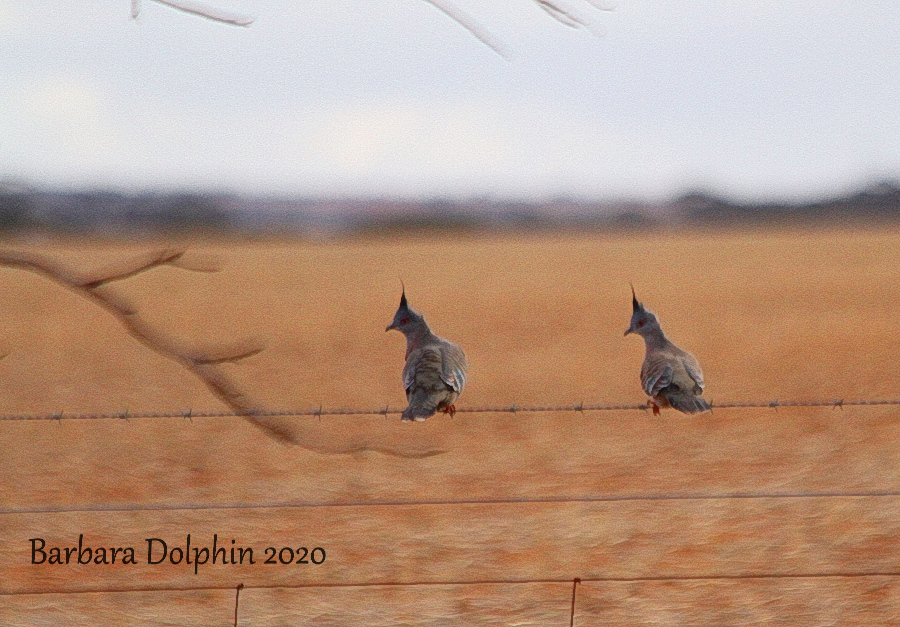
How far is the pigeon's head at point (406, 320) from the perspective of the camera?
759 cm

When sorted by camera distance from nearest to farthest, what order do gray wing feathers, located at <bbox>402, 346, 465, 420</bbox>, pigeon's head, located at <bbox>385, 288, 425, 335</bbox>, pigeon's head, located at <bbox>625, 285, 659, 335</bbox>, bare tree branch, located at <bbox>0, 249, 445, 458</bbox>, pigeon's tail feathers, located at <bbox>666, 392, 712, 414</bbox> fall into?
bare tree branch, located at <bbox>0, 249, 445, 458</bbox>
pigeon's tail feathers, located at <bbox>666, 392, 712, 414</bbox>
gray wing feathers, located at <bbox>402, 346, 465, 420</bbox>
pigeon's head, located at <bbox>625, 285, 659, 335</bbox>
pigeon's head, located at <bbox>385, 288, 425, 335</bbox>

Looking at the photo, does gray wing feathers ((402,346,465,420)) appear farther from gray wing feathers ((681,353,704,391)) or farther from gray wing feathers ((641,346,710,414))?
gray wing feathers ((681,353,704,391))

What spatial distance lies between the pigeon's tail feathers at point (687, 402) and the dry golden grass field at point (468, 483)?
26.1 inches

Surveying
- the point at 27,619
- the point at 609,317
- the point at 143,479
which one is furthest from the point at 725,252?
the point at 27,619

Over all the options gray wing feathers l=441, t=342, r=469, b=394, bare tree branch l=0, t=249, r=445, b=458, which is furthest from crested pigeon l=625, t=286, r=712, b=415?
bare tree branch l=0, t=249, r=445, b=458

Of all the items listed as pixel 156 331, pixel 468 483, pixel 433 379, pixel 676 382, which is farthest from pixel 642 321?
pixel 468 483

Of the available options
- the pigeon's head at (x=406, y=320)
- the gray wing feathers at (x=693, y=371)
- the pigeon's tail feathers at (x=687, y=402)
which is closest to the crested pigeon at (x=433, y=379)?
the pigeon's head at (x=406, y=320)

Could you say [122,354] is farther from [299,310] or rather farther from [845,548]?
[845,548]

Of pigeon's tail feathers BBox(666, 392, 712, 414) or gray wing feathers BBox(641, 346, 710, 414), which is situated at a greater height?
gray wing feathers BBox(641, 346, 710, 414)

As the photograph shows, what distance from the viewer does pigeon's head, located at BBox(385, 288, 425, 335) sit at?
7590 millimetres

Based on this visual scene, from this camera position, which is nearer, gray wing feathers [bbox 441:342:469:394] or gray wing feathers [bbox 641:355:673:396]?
gray wing feathers [bbox 641:355:673:396]

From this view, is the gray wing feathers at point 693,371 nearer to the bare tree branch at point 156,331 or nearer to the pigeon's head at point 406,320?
the pigeon's head at point 406,320

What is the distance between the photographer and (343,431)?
18281 mm

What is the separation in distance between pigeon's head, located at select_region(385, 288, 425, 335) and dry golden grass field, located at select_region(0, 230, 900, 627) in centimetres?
118
